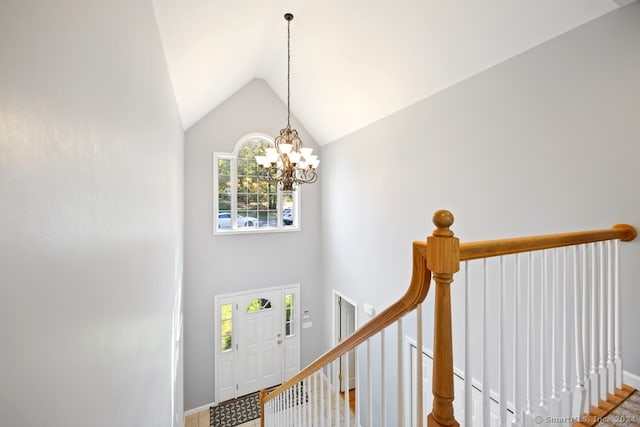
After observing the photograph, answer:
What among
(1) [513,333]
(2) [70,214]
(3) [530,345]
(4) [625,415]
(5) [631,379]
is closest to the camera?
(2) [70,214]

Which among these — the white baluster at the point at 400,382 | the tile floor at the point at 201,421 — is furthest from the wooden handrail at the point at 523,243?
the tile floor at the point at 201,421

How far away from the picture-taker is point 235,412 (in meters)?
4.69

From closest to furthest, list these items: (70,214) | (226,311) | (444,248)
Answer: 1. (70,214)
2. (444,248)
3. (226,311)

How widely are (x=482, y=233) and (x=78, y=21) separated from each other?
2.94 metres

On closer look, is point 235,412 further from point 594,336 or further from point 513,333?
point 594,336

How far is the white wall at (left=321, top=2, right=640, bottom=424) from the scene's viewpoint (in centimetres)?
170

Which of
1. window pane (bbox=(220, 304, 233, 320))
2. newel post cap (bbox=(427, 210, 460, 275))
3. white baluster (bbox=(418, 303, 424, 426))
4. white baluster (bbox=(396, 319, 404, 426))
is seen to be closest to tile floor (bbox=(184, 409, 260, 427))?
window pane (bbox=(220, 304, 233, 320))

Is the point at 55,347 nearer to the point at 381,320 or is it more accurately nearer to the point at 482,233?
the point at 381,320

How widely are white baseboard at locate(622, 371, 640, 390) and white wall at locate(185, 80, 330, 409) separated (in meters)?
4.35

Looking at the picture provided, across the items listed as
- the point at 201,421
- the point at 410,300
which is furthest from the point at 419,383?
the point at 201,421

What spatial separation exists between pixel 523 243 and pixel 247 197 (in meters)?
4.74

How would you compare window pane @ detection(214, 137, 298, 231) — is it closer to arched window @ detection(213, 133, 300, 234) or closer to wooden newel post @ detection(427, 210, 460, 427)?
arched window @ detection(213, 133, 300, 234)

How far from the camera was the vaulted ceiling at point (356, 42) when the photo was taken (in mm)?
2010

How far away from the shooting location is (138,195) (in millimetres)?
1393
